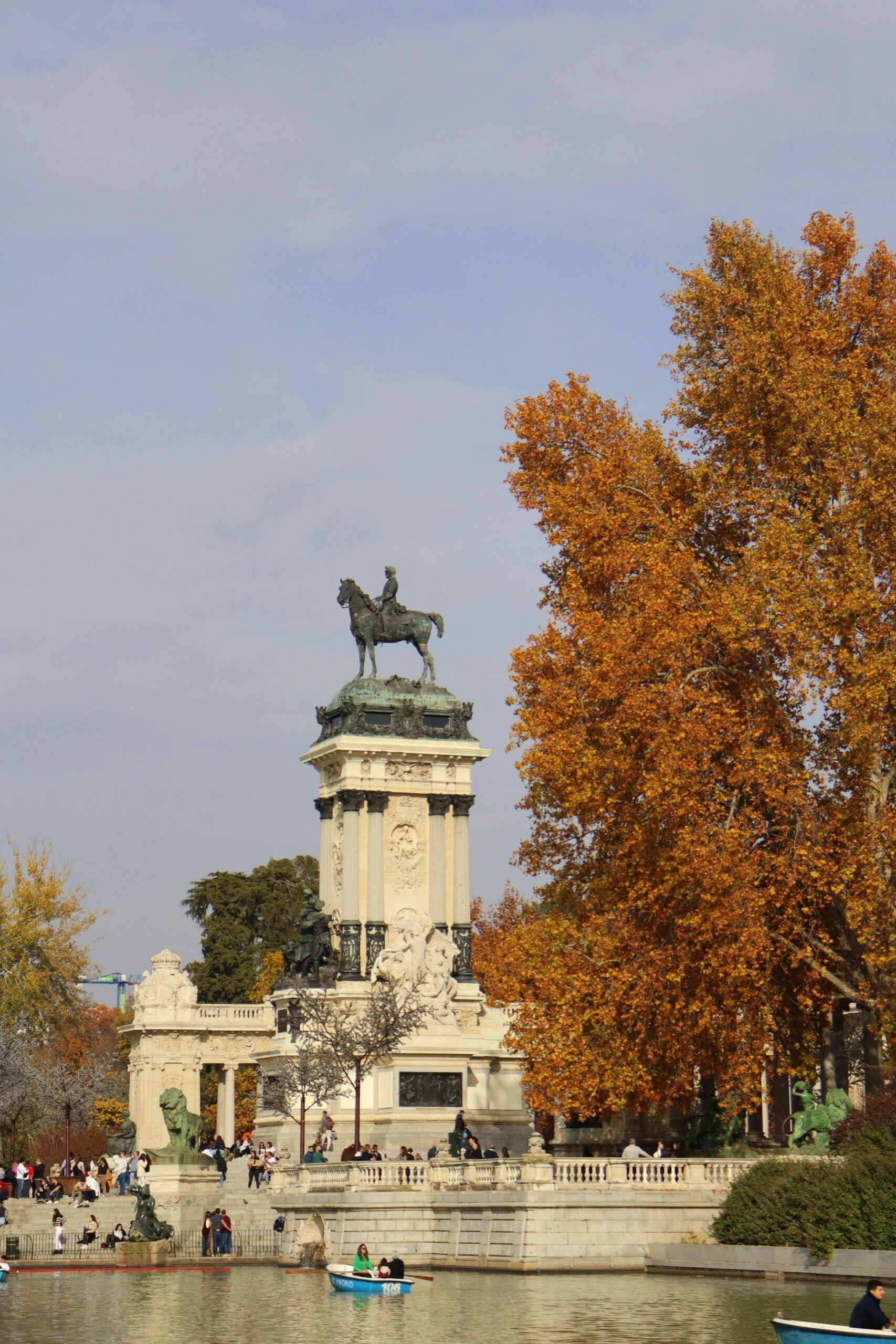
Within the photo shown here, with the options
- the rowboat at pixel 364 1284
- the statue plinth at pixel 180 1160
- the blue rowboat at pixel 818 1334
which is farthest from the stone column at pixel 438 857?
the blue rowboat at pixel 818 1334

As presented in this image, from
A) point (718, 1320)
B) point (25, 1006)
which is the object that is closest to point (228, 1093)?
point (25, 1006)

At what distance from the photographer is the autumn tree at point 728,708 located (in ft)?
106

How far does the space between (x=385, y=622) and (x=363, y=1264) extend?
108 ft

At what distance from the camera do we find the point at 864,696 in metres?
31.8

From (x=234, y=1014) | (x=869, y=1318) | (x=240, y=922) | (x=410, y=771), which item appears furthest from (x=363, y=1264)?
(x=240, y=922)

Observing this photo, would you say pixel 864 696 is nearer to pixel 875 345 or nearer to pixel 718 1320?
pixel 875 345

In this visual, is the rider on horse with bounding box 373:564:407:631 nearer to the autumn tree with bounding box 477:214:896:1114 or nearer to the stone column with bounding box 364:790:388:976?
the stone column with bounding box 364:790:388:976

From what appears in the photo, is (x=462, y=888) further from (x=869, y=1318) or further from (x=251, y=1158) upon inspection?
(x=869, y=1318)

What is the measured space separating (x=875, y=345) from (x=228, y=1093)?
4052cm

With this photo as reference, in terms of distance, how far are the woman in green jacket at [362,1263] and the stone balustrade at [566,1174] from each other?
347 cm

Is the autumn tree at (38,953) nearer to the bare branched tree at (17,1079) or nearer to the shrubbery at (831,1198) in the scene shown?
the bare branched tree at (17,1079)

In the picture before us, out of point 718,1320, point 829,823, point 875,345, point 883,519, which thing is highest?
point 875,345

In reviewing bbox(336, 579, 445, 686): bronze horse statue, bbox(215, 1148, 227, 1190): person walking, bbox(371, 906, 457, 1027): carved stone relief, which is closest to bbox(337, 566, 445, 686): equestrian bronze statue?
bbox(336, 579, 445, 686): bronze horse statue

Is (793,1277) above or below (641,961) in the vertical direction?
below
